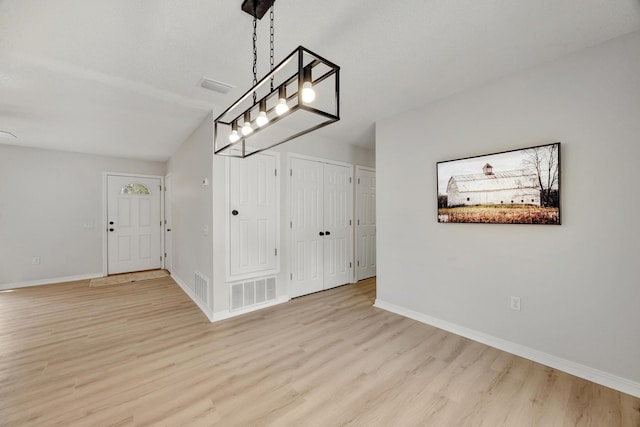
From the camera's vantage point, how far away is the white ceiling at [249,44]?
161cm

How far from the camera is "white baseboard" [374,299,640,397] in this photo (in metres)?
1.85

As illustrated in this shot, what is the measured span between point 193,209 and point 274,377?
2.69 metres

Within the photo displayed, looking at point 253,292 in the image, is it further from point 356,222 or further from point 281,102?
point 281,102

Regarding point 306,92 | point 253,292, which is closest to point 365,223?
point 253,292

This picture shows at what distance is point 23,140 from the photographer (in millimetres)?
4133

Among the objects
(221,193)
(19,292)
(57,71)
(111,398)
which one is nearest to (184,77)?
(57,71)

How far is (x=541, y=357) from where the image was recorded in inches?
85.9

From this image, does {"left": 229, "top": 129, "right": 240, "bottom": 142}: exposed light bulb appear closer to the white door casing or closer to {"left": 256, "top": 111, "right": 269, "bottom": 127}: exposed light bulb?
{"left": 256, "top": 111, "right": 269, "bottom": 127}: exposed light bulb

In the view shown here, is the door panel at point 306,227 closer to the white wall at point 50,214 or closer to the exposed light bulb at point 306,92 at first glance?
the exposed light bulb at point 306,92

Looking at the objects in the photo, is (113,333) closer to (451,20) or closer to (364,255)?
(364,255)

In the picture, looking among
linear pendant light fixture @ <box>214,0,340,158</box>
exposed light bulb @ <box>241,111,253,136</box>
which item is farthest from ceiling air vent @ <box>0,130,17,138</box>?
exposed light bulb @ <box>241,111,253,136</box>

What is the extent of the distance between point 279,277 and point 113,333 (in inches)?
74.3

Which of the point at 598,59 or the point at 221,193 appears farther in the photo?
the point at 221,193

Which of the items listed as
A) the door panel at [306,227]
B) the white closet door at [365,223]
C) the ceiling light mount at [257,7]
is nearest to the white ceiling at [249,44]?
the ceiling light mount at [257,7]
